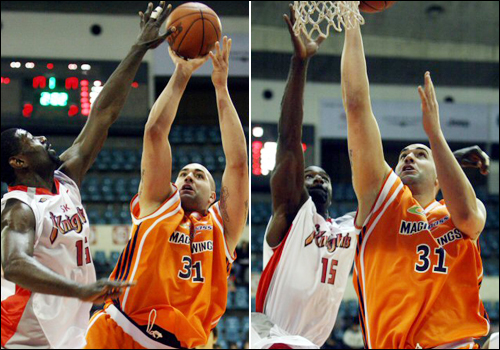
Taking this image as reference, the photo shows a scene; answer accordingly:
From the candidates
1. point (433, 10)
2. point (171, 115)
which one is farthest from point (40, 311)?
point (433, 10)

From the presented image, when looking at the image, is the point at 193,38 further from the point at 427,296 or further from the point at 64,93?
the point at 64,93

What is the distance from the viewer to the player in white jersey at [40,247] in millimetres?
3186

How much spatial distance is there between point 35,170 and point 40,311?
27.4 inches

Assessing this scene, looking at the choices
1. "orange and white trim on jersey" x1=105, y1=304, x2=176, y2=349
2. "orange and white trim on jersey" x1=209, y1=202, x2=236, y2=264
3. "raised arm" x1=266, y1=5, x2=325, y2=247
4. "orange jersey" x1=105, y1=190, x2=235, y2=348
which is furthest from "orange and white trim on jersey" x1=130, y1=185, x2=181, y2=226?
"raised arm" x1=266, y1=5, x2=325, y2=247

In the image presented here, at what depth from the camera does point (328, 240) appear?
4.59 m

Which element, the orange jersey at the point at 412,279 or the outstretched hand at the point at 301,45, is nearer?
the orange jersey at the point at 412,279

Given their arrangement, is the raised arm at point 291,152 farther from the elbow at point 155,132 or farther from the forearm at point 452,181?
the forearm at point 452,181

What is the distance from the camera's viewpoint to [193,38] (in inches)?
162

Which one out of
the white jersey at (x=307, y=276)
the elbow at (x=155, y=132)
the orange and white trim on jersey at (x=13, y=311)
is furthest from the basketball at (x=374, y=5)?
the orange and white trim on jersey at (x=13, y=311)

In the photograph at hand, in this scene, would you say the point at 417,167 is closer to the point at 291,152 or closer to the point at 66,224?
the point at 291,152

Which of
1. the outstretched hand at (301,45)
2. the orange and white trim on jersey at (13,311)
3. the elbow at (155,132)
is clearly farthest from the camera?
the outstretched hand at (301,45)

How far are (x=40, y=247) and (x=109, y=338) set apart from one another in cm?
64

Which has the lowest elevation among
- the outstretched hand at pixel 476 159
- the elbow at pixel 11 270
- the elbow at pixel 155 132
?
the elbow at pixel 11 270

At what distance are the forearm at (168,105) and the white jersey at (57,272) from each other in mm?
616
